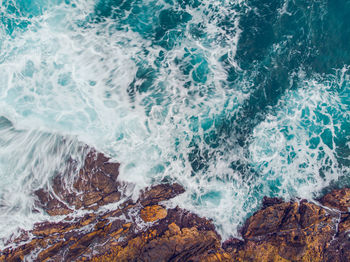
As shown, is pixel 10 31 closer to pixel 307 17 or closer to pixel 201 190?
pixel 201 190

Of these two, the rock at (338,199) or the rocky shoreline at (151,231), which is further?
the rock at (338,199)

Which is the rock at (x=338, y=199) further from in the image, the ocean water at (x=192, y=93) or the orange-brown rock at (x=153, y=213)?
the orange-brown rock at (x=153, y=213)

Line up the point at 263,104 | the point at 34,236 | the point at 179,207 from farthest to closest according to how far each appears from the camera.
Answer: the point at 263,104 < the point at 179,207 < the point at 34,236

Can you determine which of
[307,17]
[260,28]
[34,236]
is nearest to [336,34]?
[307,17]

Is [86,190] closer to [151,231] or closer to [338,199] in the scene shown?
[151,231]

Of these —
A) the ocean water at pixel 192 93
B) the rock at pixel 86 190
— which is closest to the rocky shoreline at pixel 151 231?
the rock at pixel 86 190

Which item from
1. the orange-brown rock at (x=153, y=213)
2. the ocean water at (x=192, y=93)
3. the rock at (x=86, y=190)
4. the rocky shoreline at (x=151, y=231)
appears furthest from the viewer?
the ocean water at (x=192, y=93)
